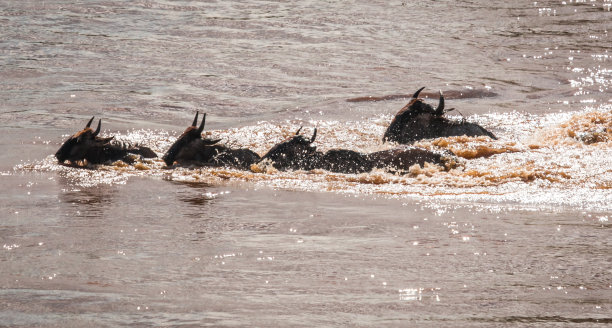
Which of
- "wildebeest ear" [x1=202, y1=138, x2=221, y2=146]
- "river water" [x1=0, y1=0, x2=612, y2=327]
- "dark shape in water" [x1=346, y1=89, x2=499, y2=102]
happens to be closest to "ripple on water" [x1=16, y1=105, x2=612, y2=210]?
"river water" [x1=0, y1=0, x2=612, y2=327]

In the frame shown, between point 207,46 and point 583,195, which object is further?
point 207,46

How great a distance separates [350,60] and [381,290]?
44.7 ft

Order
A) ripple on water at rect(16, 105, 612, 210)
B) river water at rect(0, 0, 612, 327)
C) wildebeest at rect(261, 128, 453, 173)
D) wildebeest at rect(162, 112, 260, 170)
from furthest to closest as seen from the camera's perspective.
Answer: wildebeest at rect(162, 112, 260, 170)
wildebeest at rect(261, 128, 453, 173)
ripple on water at rect(16, 105, 612, 210)
river water at rect(0, 0, 612, 327)

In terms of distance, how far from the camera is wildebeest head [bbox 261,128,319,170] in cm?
846

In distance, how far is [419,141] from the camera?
9.62 m

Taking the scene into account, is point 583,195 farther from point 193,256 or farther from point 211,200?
point 193,256

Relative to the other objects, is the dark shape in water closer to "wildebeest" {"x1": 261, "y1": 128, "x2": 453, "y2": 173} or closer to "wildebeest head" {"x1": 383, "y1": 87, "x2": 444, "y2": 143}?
"wildebeest head" {"x1": 383, "y1": 87, "x2": 444, "y2": 143}

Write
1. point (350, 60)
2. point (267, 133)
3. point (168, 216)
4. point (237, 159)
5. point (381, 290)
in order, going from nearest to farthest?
point (381, 290)
point (168, 216)
point (237, 159)
point (267, 133)
point (350, 60)

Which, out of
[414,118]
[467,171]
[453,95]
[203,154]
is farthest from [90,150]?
[453,95]

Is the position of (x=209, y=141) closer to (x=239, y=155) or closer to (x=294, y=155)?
(x=239, y=155)

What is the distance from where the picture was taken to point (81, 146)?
8695 mm

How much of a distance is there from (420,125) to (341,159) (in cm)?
167

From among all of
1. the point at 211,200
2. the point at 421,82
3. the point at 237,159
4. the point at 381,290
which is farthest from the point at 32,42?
the point at 381,290

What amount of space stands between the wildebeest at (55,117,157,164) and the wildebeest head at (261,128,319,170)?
57.3 inches
